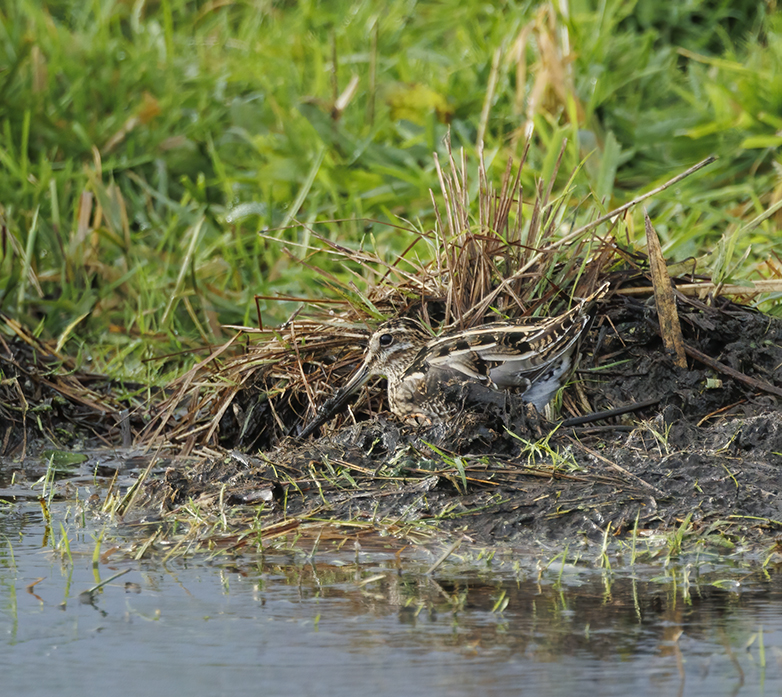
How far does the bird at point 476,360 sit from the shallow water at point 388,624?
865 mm

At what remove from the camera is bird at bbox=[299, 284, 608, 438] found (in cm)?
392

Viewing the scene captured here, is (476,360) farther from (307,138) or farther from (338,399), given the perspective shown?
(307,138)

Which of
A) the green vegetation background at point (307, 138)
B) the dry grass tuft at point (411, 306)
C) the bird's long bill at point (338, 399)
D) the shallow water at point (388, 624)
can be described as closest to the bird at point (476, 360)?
the bird's long bill at point (338, 399)

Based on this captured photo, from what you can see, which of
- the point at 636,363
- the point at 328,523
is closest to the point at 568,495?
the point at 328,523

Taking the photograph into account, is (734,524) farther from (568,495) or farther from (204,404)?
(204,404)

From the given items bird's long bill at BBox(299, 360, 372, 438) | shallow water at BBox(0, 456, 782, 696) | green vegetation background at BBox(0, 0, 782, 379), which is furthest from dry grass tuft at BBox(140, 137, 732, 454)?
shallow water at BBox(0, 456, 782, 696)

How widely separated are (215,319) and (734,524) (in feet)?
11.0

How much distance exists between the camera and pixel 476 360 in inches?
158

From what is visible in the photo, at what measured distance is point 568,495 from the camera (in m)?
3.41

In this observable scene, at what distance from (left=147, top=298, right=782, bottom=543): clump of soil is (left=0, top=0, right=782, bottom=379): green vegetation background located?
1108 millimetres

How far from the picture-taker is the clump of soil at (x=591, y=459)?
332cm

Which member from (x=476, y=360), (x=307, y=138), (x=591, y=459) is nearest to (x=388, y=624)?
(x=591, y=459)

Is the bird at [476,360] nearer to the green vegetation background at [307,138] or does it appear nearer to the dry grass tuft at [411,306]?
the dry grass tuft at [411,306]

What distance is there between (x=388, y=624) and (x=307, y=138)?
17.1 feet
